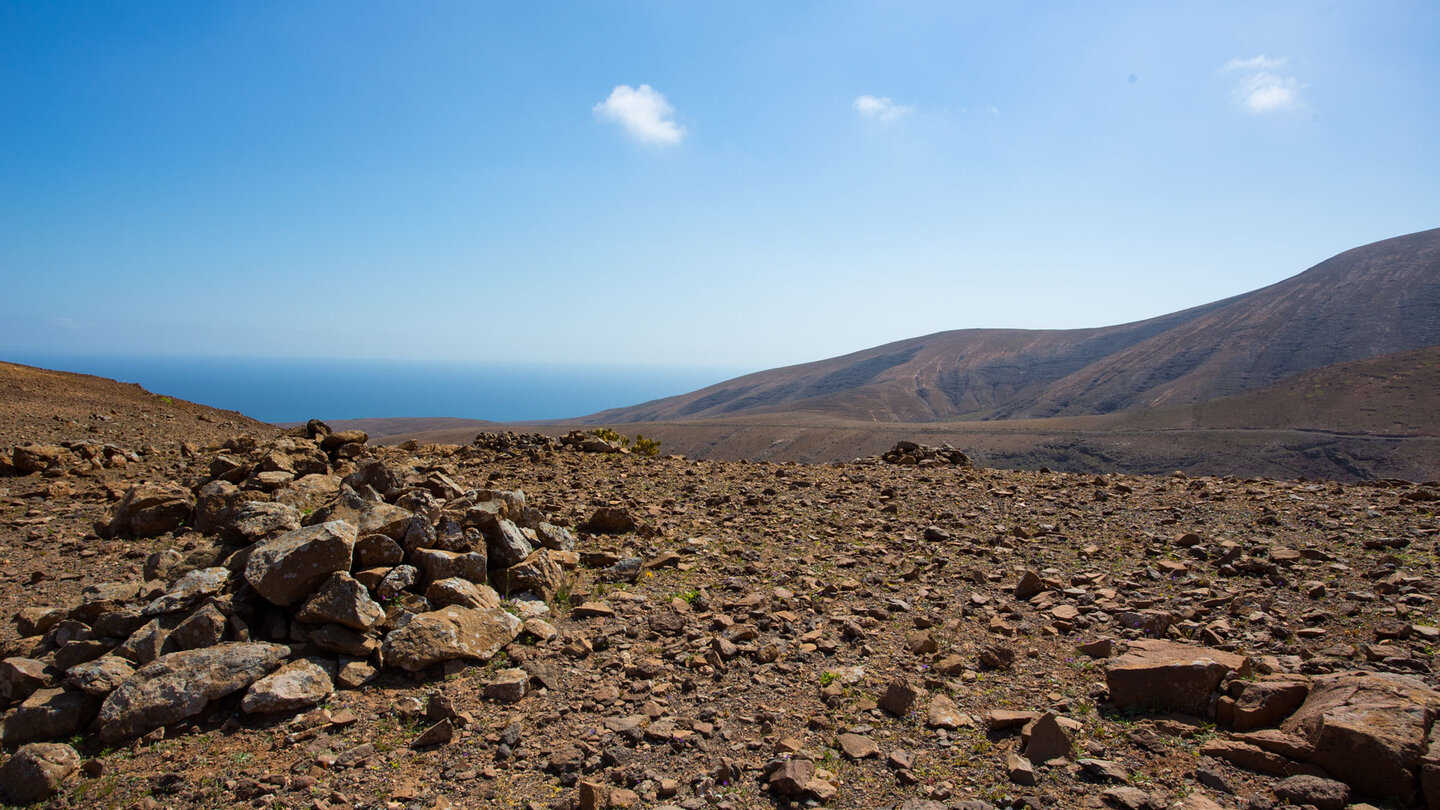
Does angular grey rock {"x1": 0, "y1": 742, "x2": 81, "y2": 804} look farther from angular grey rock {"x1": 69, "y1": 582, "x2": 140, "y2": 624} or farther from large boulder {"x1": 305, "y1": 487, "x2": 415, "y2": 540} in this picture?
large boulder {"x1": 305, "y1": 487, "x2": 415, "y2": 540}

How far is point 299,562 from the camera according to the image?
565cm

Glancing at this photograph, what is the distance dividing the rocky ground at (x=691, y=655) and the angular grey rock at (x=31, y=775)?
2 centimetres

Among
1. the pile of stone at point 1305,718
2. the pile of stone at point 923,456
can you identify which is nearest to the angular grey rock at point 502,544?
the pile of stone at point 1305,718

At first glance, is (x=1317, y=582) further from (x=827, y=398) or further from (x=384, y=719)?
(x=827, y=398)

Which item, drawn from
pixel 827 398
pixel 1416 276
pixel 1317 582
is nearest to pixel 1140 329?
pixel 1416 276

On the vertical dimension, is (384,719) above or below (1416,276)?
below

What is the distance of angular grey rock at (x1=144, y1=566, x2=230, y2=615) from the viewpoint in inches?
216

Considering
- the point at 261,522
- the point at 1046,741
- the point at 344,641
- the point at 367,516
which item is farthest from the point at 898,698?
the point at 261,522

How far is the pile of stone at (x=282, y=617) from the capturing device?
4672 millimetres

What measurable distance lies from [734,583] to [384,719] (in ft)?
11.9

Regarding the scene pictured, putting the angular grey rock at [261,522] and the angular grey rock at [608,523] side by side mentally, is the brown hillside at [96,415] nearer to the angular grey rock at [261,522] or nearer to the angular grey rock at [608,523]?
the angular grey rock at [261,522]

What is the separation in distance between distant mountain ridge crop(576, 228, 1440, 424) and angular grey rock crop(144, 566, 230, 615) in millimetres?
127217

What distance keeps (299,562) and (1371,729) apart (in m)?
7.51

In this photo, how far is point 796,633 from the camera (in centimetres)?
606
